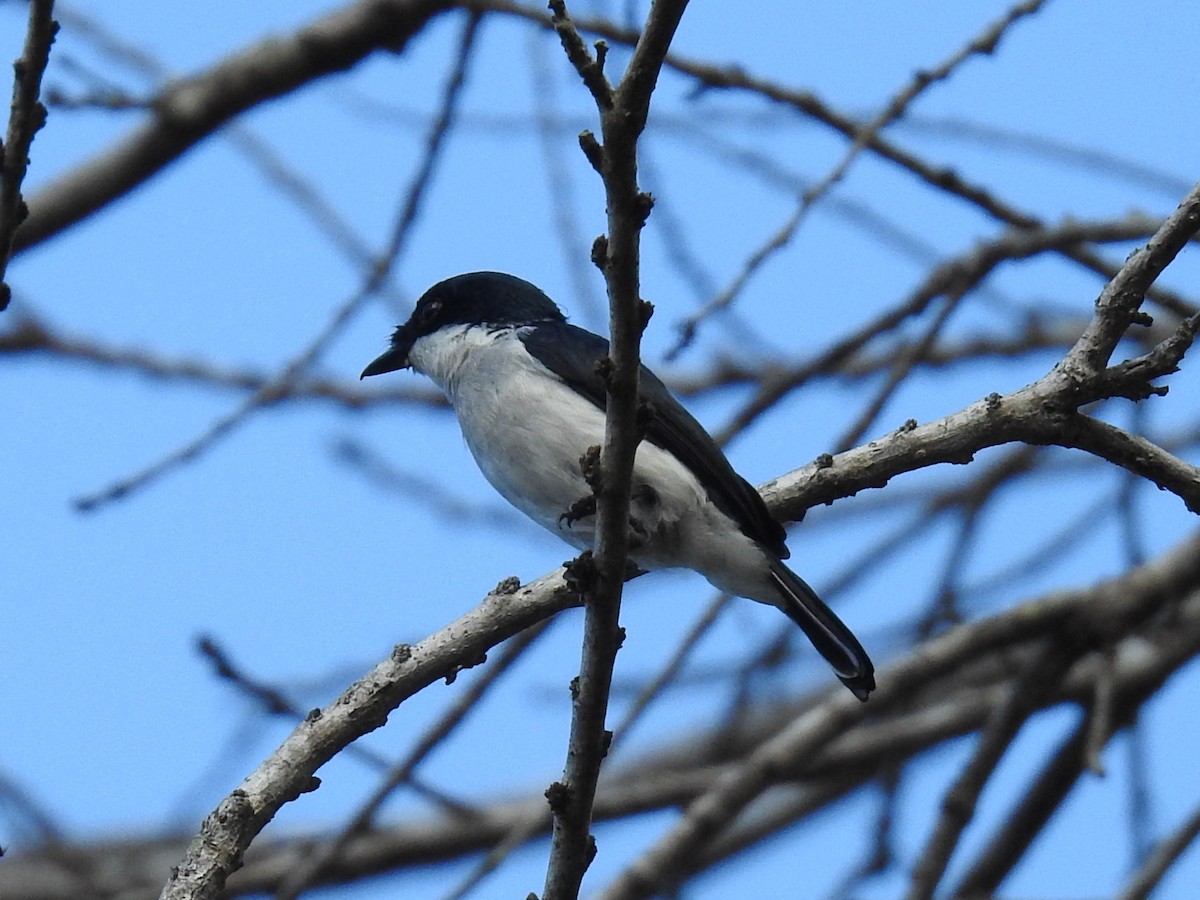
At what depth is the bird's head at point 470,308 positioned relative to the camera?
543 centimetres

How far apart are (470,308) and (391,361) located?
1.48ft

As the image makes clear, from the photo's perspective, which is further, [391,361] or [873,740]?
[873,740]

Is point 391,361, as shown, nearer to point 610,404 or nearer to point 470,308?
point 470,308

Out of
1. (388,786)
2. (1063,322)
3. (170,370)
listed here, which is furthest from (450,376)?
(1063,322)

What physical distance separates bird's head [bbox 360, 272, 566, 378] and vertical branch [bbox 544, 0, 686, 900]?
243 centimetres

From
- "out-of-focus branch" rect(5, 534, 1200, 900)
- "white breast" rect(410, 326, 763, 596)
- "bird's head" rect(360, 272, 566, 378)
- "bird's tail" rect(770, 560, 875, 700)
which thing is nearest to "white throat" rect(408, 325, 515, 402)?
"bird's head" rect(360, 272, 566, 378)

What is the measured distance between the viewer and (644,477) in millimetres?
4219

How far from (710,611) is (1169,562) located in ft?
5.91

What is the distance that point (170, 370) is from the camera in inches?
266

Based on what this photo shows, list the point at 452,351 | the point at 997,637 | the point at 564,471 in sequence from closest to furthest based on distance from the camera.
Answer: the point at 564,471, the point at 452,351, the point at 997,637

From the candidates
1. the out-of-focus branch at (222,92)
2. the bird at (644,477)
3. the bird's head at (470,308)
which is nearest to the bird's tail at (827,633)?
the bird at (644,477)

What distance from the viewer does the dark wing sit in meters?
4.08

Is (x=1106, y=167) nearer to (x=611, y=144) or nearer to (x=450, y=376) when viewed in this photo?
(x=450, y=376)

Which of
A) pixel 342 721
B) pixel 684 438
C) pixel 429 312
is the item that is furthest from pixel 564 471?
pixel 429 312
